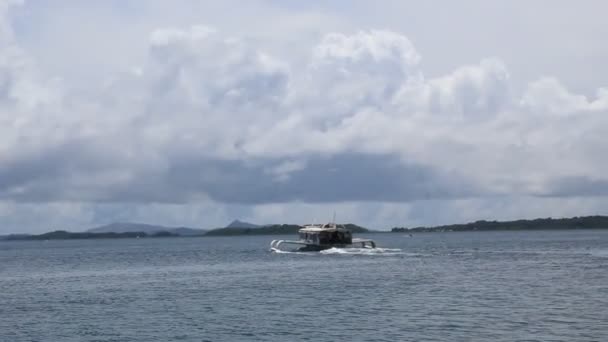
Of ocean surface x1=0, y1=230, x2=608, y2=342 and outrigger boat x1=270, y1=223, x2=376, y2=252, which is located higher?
outrigger boat x1=270, y1=223, x2=376, y2=252

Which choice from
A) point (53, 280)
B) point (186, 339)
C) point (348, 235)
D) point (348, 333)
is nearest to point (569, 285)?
point (348, 333)

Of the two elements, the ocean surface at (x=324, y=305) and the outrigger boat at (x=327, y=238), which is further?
the outrigger boat at (x=327, y=238)

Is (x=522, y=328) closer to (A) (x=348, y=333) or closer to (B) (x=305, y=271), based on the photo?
(A) (x=348, y=333)

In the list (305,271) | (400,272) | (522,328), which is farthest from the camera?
(305,271)

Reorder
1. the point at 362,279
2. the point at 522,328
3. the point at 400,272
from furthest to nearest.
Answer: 1. the point at 400,272
2. the point at 362,279
3. the point at 522,328

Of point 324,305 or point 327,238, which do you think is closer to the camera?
point 324,305

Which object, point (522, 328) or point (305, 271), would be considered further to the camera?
point (305, 271)

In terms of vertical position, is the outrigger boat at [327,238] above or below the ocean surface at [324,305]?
above

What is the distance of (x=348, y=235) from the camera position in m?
161

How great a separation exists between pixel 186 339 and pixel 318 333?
8.59m

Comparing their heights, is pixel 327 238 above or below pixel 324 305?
above

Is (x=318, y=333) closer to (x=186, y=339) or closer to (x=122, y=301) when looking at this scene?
(x=186, y=339)

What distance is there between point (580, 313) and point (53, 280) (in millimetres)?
73349

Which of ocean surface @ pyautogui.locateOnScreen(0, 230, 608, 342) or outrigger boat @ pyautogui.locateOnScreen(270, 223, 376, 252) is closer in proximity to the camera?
ocean surface @ pyautogui.locateOnScreen(0, 230, 608, 342)
